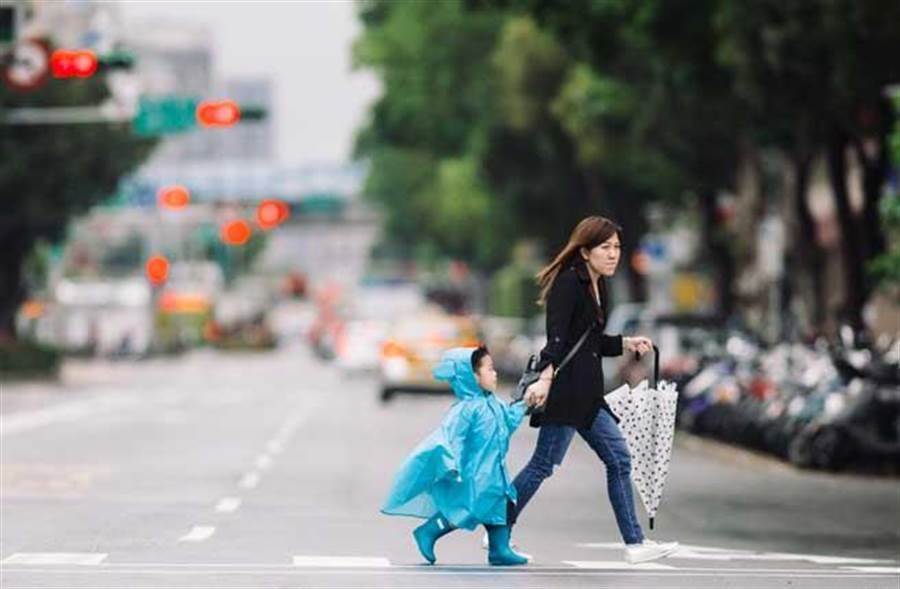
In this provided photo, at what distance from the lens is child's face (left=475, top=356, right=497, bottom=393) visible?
46.4 ft

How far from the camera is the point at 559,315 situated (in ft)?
46.8

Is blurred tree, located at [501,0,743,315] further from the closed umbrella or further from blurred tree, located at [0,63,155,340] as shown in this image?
the closed umbrella

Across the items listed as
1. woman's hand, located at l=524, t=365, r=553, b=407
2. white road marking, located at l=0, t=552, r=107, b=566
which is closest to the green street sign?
white road marking, located at l=0, t=552, r=107, b=566

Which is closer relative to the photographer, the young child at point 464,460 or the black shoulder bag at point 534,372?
the young child at point 464,460

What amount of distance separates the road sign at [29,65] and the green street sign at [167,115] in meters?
10.9

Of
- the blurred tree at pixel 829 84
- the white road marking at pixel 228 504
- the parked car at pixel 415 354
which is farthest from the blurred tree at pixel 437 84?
the white road marking at pixel 228 504

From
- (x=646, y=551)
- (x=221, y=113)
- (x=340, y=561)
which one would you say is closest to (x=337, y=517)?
(x=340, y=561)

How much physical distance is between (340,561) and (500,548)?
3.19 ft

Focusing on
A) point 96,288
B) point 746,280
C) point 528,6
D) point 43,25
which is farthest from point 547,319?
point 96,288

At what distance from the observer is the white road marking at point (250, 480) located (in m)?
22.5

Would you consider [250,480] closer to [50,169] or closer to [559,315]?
[559,315]

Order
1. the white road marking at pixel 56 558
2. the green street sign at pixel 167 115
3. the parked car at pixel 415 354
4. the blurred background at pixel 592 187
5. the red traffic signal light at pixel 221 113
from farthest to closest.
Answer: the green street sign at pixel 167 115, the red traffic signal light at pixel 221 113, the parked car at pixel 415 354, the blurred background at pixel 592 187, the white road marking at pixel 56 558

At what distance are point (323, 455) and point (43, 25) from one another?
2373 cm

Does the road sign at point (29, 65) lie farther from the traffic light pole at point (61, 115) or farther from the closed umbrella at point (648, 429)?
the closed umbrella at point (648, 429)
